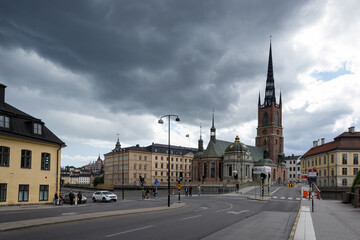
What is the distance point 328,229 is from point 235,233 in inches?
203

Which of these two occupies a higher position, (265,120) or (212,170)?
(265,120)

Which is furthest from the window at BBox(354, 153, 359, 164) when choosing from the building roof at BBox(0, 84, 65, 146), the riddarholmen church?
the building roof at BBox(0, 84, 65, 146)

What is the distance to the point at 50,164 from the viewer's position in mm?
34812

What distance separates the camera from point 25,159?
31.9 m

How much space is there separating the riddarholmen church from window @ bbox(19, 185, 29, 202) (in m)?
72.6

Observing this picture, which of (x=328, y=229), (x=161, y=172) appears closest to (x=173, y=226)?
(x=328, y=229)

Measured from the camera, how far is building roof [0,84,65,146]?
30734 millimetres

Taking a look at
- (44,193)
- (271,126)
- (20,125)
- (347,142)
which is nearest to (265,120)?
(271,126)

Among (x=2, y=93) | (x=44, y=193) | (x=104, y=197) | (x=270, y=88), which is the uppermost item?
(x=270, y=88)

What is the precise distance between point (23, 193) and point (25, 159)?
10.2 ft

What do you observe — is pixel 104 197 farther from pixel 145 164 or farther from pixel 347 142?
pixel 145 164

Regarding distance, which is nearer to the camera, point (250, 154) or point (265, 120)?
point (250, 154)

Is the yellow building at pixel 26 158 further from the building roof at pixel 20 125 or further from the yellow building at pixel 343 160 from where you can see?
the yellow building at pixel 343 160

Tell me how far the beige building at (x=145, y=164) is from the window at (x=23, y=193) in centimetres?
8402
